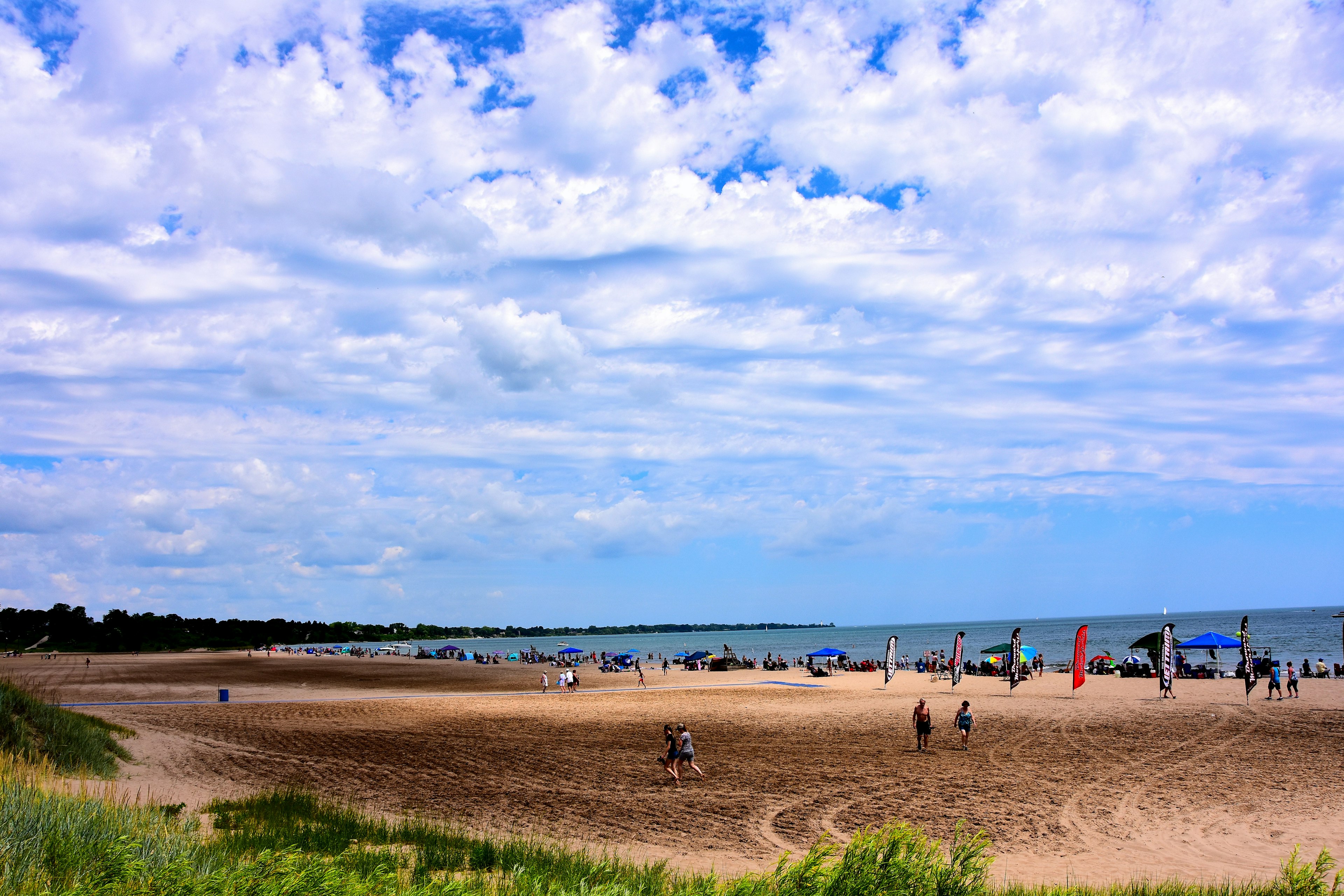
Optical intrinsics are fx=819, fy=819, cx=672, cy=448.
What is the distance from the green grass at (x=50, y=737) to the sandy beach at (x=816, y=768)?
783 mm

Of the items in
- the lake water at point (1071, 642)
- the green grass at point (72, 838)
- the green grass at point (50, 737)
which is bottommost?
the lake water at point (1071, 642)

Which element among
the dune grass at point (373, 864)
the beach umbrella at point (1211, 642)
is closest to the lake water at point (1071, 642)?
the beach umbrella at point (1211, 642)

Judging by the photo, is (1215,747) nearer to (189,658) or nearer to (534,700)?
(534,700)

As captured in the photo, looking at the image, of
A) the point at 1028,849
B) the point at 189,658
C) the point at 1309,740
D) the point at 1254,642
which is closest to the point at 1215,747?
the point at 1309,740

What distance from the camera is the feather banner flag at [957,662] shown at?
3369 centimetres

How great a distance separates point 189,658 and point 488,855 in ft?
312

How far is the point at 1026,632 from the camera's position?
16688 cm

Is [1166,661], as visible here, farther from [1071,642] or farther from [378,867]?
[1071,642]

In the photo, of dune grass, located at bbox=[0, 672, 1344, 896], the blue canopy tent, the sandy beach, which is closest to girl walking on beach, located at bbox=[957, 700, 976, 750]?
the sandy beach

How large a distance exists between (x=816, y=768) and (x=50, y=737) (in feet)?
48.3

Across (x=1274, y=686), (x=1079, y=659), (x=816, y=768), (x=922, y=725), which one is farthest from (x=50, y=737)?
(x=1274, y=686)

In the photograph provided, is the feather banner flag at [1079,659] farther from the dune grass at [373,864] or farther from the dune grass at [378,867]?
the dune grass at [378,867]

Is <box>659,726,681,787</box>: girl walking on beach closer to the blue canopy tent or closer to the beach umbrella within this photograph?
the blue canopy tent

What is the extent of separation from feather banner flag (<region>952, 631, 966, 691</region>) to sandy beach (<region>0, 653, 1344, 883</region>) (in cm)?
136
